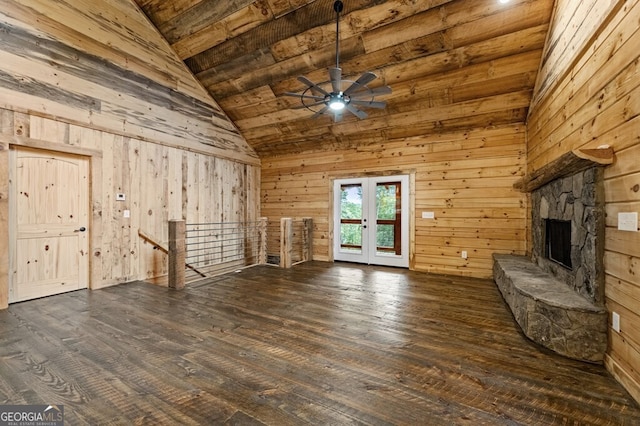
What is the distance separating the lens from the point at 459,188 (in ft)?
17.2

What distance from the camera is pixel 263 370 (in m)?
2.11

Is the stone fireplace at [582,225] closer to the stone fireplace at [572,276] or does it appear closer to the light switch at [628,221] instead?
the stone fireplace at [572,276]

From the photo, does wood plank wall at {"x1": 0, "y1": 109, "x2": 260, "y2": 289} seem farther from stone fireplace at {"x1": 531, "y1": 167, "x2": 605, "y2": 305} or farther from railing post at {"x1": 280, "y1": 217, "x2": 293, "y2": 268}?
stone fireplace at {"x1": 531, "y1": 167, "x2": 605, "y2": 305}

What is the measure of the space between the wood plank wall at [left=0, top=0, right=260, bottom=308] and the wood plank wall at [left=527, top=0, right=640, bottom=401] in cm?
569

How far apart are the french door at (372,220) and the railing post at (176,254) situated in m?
3.34

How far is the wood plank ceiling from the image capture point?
11.7ft

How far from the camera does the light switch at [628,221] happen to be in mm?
1895

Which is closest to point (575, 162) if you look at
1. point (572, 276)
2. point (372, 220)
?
point (572, 276)

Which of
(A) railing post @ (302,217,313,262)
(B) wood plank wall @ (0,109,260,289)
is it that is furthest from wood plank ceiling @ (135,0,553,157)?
(A) railing post @ (302,217,313,262)

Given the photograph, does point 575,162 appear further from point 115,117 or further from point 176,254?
point 115,117

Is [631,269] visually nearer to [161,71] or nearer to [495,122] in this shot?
[495,122]

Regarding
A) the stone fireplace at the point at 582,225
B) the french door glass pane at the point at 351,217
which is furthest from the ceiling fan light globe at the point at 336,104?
the french door glass pane at the point at 351,217

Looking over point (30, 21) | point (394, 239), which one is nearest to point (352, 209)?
point (394, 239)

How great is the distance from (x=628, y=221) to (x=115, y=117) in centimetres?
601
